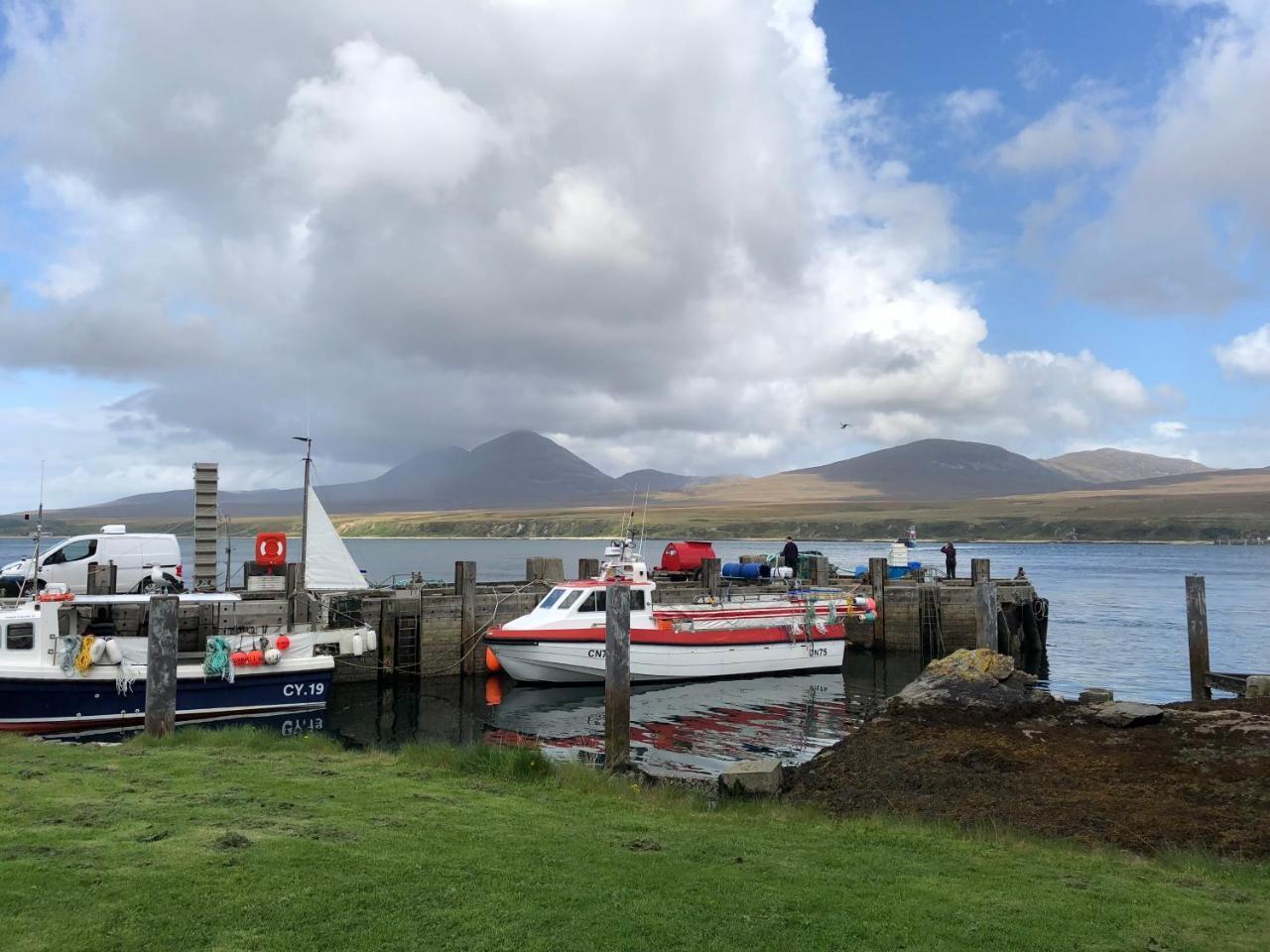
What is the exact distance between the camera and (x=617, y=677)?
16.1 m

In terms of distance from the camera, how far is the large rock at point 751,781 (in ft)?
41.6

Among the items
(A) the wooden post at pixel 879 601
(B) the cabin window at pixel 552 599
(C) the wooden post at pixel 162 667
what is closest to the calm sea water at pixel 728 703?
(A) the wooden post at pixel 879 601

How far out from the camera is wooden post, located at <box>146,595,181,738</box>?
15031 mm

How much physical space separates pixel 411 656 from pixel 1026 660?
2601 cm

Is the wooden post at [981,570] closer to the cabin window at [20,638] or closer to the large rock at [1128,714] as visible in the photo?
the large rock at [1128,714]

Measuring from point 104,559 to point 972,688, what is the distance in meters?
29.3

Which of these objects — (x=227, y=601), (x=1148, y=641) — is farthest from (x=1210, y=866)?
(x=1148, y=641)

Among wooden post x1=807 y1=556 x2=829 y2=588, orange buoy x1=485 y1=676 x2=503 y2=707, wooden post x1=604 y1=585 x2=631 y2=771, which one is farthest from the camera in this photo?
wooden post x1=807 y1=556 x2=829 y2=588

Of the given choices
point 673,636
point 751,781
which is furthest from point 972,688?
point 673,636

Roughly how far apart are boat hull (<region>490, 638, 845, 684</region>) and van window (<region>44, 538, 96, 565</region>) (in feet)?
52.1

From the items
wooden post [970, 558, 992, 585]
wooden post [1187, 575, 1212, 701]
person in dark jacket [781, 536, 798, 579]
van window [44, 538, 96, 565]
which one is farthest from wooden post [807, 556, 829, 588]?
van window [44, 538, 96, 565]

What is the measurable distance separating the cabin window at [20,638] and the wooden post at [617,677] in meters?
13.4

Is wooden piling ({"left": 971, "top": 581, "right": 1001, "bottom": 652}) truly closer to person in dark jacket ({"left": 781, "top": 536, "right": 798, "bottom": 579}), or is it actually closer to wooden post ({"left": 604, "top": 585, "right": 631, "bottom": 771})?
wooden post ({"left": 604, "top": 585, "right": 631, "bottom": 771})

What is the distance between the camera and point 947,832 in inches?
400
